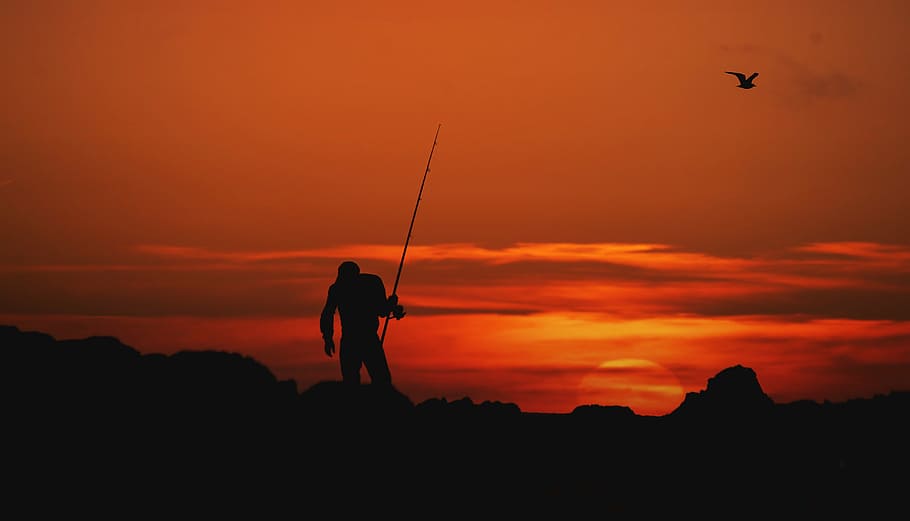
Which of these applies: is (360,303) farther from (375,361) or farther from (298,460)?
(298,460)

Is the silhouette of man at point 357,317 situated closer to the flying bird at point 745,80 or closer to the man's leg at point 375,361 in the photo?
the man's leg at point 375,361

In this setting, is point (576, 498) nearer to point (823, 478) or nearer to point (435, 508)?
point (435, 508)

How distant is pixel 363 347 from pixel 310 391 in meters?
1.84

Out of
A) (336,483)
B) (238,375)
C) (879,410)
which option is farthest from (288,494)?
(879,410)

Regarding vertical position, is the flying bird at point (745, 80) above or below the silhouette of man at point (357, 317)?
above

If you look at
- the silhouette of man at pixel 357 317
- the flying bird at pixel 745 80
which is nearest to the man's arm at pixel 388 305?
the silhouette of man at pixel 357 317

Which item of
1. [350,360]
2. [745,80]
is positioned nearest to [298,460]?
[350,360]

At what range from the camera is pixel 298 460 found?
1580 centimetres

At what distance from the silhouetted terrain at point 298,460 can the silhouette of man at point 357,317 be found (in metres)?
0.45

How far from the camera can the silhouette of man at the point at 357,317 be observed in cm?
2034

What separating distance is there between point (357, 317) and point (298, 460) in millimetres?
4856

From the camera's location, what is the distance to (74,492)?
13984 millimetres

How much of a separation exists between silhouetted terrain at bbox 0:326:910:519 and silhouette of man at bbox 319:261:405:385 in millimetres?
451

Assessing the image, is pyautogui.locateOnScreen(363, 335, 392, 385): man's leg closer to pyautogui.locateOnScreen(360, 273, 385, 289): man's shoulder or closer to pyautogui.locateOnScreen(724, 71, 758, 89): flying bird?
pyautogui.locateOnScreen(360, 273, 385, 289): man's shoulder
